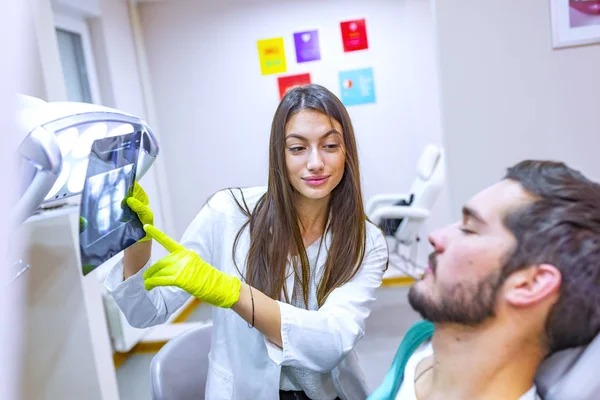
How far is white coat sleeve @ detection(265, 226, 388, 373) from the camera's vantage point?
37.9 inches

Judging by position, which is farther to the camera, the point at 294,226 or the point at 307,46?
the point at 307,46

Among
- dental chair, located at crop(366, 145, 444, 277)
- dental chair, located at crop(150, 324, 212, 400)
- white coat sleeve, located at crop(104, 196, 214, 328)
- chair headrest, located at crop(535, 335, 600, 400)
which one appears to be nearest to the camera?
chair headrest, located at crop(535, 335, 600, 400)

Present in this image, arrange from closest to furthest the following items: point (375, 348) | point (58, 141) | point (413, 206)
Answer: point (58, 141)
point (375, 348)
point (413, 206)

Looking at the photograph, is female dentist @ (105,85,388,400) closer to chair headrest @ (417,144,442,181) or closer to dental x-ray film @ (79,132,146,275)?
dental x-ray film @ (79,132,146,275)

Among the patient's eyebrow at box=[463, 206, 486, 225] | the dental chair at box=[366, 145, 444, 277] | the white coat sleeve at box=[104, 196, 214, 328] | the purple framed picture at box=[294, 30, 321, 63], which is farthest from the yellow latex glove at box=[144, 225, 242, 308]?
the purple framed picture at box=[294, 30, 321, 63]

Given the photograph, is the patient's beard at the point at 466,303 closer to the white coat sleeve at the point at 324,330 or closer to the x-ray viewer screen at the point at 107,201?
the white coat sleeve at the point at 324,330

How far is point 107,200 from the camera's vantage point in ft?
2.72

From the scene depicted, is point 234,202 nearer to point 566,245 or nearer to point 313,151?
point 313,151

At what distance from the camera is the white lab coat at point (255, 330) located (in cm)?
98

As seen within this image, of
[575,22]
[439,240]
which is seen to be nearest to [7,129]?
[439,240]

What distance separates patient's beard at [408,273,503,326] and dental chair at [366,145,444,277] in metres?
2.01

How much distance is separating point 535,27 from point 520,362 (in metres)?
1.10

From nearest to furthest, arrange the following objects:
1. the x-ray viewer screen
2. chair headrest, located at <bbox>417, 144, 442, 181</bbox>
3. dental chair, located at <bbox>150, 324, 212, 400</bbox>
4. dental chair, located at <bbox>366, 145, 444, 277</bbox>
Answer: the x-ray viewer screen
dental chair, located at <bbox>150, 324, 212, 400</bbox>
dental chair, located at <bbox>366, 145, 444, 277</bbox>
chair headrest, located at <bbox>417, 144, 442, 181</bbox>

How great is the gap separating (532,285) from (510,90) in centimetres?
96
